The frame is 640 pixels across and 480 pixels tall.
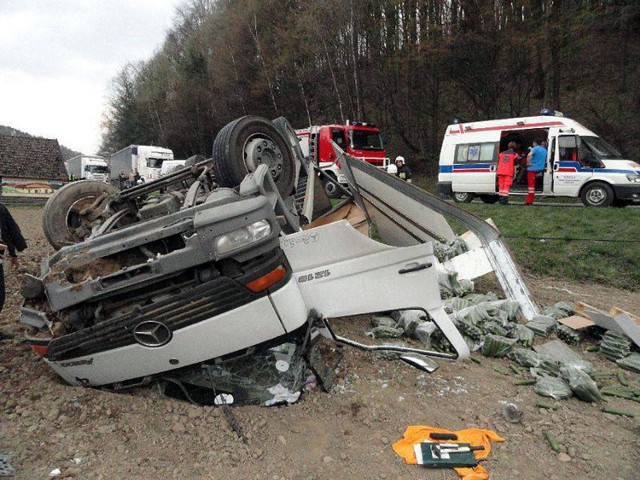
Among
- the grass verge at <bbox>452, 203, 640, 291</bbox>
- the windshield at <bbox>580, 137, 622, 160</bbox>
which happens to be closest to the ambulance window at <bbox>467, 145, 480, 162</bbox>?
the windshield at <bbox>580, 137, 622, 160</bbox>

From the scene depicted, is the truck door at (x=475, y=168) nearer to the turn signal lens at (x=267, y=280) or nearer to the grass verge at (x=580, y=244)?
the grass verge at (x=580, y=244)

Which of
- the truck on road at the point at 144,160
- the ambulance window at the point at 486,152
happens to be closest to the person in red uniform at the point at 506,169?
the ambulance window at the point at 486,152

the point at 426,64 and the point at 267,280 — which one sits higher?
the point at 426,64

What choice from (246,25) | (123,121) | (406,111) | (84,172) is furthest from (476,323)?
(123,121)

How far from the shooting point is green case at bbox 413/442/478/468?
200 cm

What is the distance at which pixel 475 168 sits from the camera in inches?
471

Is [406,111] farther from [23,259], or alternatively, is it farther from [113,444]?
[113,444]

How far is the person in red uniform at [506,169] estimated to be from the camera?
10.3 m

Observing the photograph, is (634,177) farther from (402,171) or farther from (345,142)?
(345,142)

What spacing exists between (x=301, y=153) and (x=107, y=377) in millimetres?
2163

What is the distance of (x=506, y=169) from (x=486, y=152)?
5.02 feet

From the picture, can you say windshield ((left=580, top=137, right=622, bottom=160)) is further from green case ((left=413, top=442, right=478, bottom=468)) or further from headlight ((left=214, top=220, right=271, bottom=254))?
headlight ((left=214, top=220, right=271, bottom=254))

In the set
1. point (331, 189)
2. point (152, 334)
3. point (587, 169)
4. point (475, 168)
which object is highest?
point (331, 189)

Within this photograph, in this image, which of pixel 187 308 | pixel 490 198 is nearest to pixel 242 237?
pixel 187 308
